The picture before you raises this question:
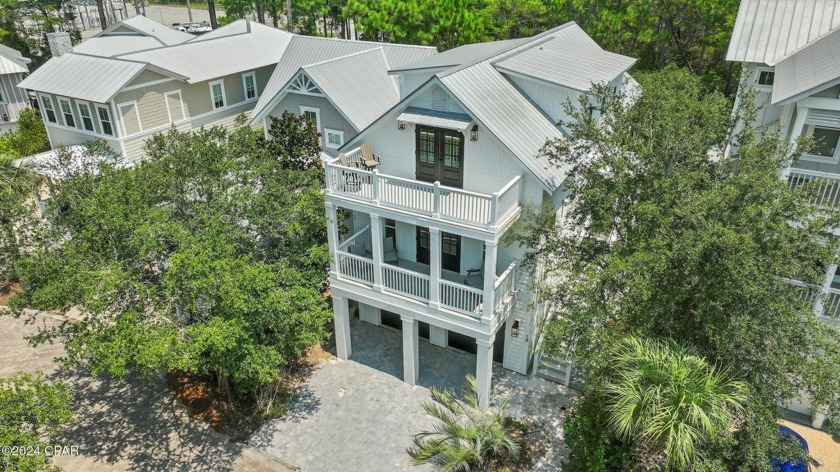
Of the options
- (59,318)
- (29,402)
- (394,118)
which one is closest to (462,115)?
(394,118)

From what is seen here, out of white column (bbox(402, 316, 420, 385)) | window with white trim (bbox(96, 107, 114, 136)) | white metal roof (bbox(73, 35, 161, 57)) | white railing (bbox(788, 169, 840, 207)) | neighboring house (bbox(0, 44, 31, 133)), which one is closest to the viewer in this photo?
white railing (bbox(788, 169, 840, 207))

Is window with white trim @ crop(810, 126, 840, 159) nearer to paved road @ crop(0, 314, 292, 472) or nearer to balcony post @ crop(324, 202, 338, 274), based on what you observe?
balcony post @ crop(324, 202, 338, 274)

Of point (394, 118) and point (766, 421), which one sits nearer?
point (766, 421)

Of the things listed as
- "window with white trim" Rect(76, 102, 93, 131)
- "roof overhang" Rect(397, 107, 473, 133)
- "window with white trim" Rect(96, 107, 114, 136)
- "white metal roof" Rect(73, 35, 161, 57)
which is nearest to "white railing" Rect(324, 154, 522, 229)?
"roof overhang" Rect(397, 107, 473, 133)

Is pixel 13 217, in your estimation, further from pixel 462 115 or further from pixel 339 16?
pixel 339 16

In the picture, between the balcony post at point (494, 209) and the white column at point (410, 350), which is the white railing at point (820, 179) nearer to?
the balcony post at point (494, 209)
